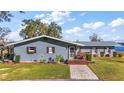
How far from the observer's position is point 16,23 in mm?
28781

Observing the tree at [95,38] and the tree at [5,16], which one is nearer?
the tree at [5,16]

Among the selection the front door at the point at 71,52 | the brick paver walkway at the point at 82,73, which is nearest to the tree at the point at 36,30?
the front door at the point at 71,52

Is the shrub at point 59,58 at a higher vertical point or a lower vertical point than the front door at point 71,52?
lower

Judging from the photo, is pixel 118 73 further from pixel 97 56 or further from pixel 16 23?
pixel 16 23

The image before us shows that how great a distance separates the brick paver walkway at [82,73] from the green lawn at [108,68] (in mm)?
116

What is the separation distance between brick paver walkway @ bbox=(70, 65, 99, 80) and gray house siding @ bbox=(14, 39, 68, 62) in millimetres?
387

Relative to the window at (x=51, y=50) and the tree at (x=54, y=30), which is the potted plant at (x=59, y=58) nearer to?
the window at (x=51, y=50)

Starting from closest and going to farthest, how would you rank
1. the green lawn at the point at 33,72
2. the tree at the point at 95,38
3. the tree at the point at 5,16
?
the tree at the point at 5,16, the tree at the point at 95,38, the green lawn at the point at 33,72

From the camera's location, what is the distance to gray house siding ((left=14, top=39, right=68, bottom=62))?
2873cm

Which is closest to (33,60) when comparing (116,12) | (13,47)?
(13,47)

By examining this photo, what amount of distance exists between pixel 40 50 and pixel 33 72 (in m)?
0.60

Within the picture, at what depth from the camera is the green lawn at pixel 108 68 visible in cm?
2876

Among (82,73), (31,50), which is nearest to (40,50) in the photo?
(31,50)
